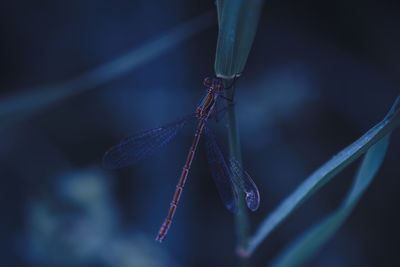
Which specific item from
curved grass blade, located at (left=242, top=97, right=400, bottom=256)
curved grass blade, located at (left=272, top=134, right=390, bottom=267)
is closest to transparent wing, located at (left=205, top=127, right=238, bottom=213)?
curved grass blade, located at (left=242, top=97, right=400, bottom=256)

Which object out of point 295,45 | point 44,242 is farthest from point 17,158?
point 295,45

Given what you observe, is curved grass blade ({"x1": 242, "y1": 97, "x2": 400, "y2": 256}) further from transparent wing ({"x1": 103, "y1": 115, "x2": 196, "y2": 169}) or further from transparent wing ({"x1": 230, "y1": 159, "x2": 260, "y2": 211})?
transparent wing ({"x1": 103, "y1": 115, "x2": 196, "y2": 169})

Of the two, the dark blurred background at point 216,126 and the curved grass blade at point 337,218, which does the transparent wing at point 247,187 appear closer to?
the curved grass blade at point 337,218

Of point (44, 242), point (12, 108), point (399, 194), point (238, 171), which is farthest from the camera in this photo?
point (399, 194)

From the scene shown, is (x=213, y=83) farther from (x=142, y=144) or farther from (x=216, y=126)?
(x=216, y=126)

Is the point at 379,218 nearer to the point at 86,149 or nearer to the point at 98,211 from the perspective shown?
the point at 98,211

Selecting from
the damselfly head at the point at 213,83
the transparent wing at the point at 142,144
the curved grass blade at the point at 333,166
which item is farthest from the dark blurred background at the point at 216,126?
the curved grass blade at the point at 333,166

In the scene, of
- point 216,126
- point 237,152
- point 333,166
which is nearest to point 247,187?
point 237,152
